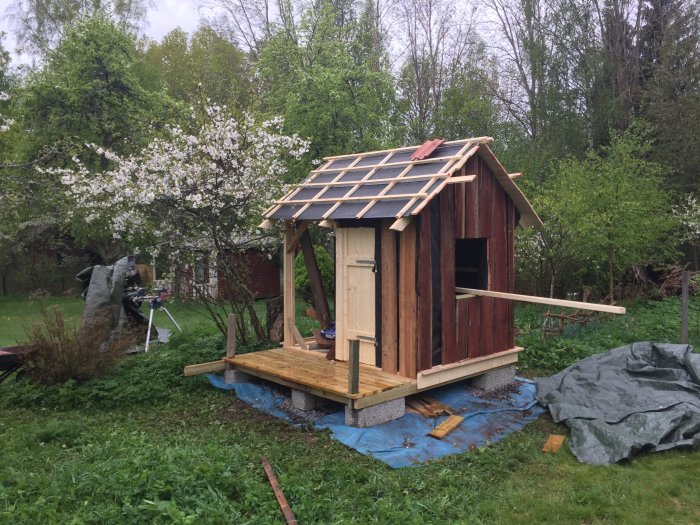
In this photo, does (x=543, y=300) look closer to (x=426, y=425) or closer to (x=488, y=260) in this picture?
(x=488, y=260)

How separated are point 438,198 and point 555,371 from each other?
3.93 meters

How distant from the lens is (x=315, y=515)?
4.39m

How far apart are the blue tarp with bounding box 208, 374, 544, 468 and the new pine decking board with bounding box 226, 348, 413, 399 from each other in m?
0.37

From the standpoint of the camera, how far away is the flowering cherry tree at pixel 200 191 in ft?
28.9

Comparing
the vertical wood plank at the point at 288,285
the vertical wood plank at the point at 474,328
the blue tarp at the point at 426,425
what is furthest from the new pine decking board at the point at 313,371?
the vertical wood plank at the point at 474,328

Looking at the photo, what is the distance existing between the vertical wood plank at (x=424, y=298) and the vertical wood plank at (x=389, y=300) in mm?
340

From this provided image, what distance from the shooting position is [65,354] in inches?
300

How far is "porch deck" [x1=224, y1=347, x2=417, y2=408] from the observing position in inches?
250

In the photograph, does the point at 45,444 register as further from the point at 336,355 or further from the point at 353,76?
the point at 353,76

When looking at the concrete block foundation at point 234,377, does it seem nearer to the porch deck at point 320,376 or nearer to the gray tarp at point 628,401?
the porch deck at point 320,376

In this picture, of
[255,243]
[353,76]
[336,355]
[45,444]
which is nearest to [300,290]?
[255,243]

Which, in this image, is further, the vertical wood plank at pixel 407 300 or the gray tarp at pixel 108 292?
the gray tarp at pixel 108 292

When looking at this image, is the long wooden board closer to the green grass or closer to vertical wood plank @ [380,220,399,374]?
vertical wood plank @ [380,220,399,374]

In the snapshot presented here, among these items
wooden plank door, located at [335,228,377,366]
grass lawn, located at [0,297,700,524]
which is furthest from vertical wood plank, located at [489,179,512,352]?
wooden plank door, located at [335,228,377,366]
